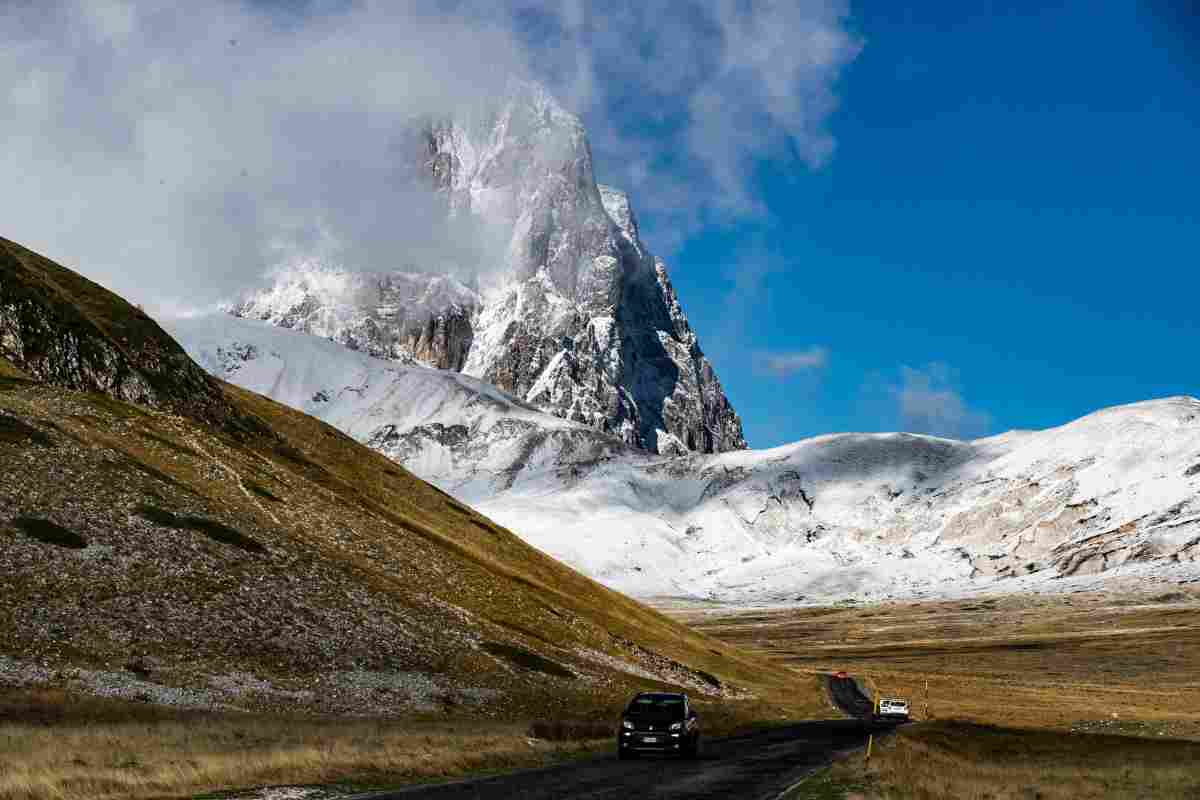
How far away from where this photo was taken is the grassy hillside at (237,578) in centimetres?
4841

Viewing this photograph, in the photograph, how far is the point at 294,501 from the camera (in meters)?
88.2

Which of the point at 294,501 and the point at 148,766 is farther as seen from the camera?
the point at 294,501

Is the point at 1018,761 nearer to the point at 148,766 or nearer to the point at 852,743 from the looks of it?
the point at 852,743

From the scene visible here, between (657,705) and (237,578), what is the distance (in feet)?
93.1

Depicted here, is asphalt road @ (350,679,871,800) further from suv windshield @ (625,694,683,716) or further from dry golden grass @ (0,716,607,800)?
dry golden grass @ (0,716,607,800)

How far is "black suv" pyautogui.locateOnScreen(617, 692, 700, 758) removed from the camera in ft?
130

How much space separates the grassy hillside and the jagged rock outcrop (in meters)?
0.25

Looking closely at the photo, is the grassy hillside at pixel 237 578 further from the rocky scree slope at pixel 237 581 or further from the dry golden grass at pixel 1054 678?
the dry golden grass at pixel 1054 678

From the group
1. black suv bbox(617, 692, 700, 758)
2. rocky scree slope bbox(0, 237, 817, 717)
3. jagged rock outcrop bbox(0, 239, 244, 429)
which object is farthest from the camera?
jagged rock outcrop bbox(0, 239, 244, 429)

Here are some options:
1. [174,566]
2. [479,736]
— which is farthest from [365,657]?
[479,736]

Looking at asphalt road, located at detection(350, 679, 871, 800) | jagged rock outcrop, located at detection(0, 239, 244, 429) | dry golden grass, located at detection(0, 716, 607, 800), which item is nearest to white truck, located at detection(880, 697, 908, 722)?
asphalt road, located at detection(350, 679, 871, 800)

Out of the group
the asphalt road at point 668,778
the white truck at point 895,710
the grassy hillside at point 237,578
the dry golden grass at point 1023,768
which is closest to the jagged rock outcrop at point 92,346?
the grassy hillside at point 237,578

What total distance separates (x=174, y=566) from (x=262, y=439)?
5493 cm

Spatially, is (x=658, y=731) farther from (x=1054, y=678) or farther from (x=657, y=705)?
(x=1054, y=678)
